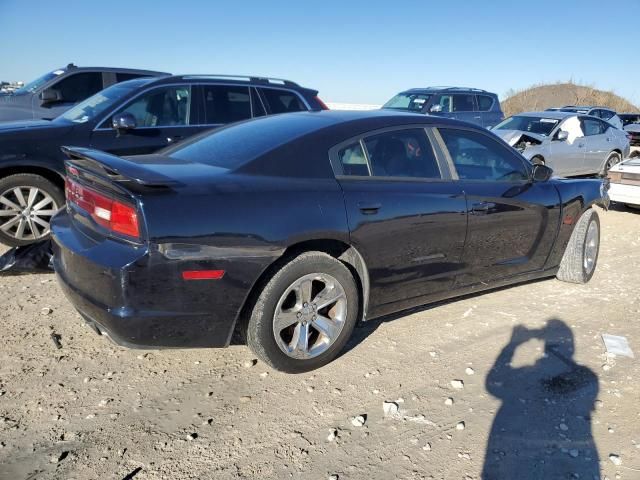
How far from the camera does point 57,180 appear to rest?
514 cm

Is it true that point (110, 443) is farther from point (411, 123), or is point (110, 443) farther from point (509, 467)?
point (411, 123)

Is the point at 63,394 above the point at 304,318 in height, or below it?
below

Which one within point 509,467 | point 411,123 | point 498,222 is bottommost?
point 509,467

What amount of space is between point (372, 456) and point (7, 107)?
896 cm

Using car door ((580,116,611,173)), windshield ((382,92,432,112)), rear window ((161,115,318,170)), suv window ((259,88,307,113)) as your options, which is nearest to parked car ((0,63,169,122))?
suv window ((259,88,307,113))

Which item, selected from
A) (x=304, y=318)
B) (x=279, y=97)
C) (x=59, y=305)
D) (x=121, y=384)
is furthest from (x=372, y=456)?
(x=279, y=97)

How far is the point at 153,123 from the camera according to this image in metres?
5.67

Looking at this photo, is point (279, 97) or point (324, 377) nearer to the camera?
point (324, 377)

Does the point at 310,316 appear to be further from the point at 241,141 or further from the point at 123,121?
the point at 123,121

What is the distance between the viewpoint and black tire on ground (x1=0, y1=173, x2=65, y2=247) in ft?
16.0

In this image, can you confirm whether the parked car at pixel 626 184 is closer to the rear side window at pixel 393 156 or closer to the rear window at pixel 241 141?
the rear side window at pixel 393 156

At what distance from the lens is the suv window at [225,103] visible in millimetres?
6023

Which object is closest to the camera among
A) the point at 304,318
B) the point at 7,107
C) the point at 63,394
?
the point at 63,394

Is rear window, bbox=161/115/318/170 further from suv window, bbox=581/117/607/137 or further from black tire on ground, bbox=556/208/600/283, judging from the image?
suv window, bbox=581/117/607/137
